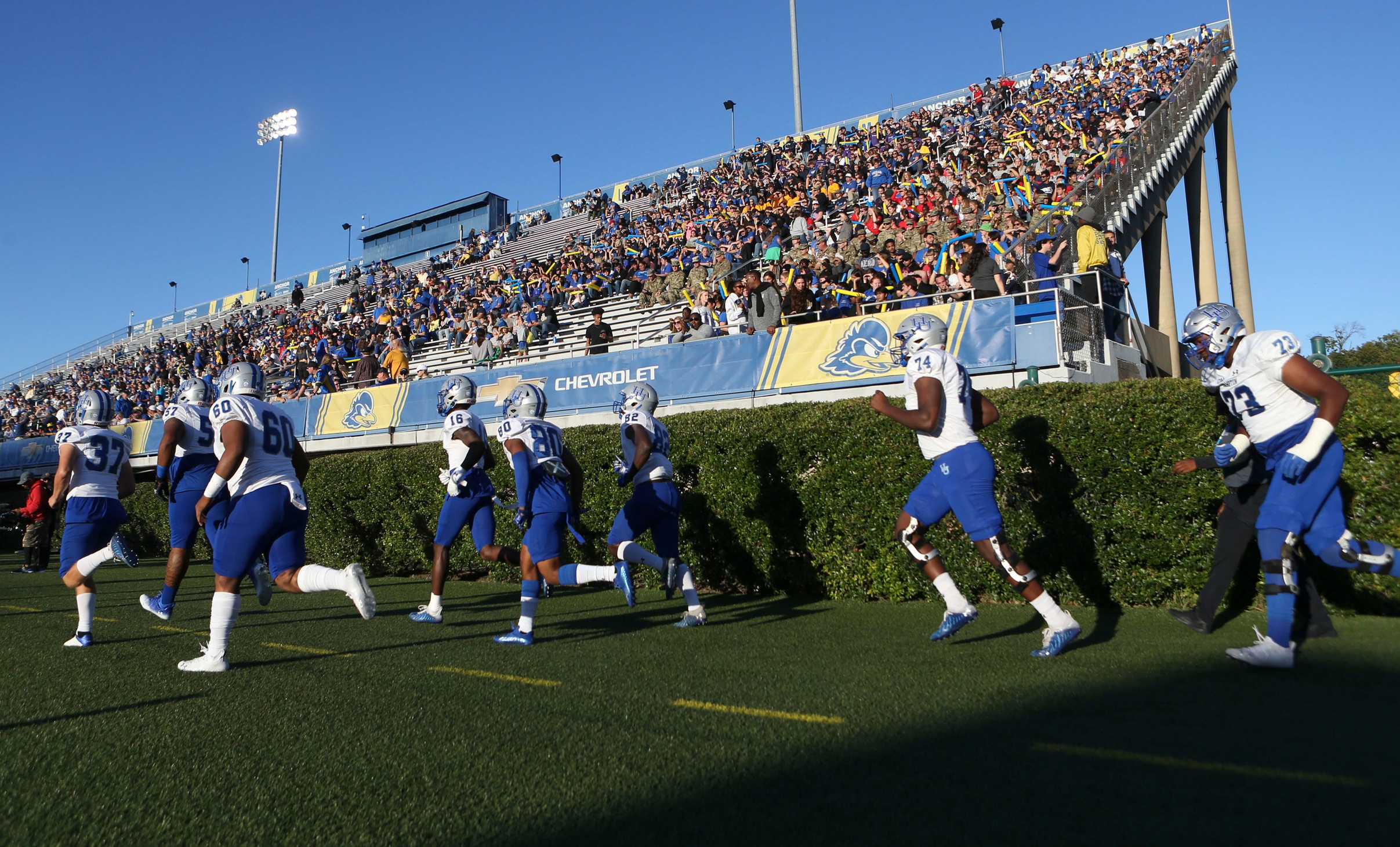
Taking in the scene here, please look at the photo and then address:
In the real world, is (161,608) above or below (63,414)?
below

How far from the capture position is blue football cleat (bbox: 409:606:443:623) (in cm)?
700

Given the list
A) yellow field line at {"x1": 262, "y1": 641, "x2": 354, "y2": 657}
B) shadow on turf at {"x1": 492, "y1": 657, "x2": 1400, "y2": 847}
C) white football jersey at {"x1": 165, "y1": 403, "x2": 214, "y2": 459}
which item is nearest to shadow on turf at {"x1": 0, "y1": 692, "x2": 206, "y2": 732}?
yellow field line at {"x1": 262, "y1": 641, "x2": 354, "y2": 657}

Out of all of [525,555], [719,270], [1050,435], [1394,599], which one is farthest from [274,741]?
[719,270]

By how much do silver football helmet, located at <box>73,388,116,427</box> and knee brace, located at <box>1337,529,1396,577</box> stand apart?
789 cm

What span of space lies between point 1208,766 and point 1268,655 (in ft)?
5.62

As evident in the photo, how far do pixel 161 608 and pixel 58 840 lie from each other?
182 inches

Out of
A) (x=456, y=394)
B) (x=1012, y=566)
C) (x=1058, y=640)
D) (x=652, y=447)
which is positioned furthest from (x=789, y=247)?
(x=1058, y=640)

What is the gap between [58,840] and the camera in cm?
248

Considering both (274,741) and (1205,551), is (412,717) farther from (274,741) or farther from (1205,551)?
(1205,551)

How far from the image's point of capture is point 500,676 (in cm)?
462

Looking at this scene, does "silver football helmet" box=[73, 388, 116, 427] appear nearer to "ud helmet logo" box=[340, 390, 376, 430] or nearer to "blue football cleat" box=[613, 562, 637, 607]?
"blue football cleat" box=[613, 562, 637, 607]

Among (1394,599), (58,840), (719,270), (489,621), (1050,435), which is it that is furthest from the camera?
(719,270)

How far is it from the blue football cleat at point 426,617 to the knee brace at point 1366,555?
6067 millimetres

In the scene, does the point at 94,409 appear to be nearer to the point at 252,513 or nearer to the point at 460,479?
the point at 252,513
